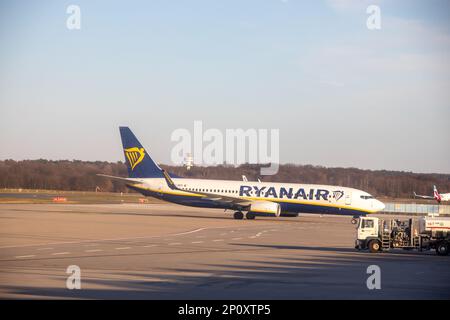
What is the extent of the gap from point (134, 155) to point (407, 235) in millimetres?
38993

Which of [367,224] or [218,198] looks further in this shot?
[218,198]

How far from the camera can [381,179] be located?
136 m

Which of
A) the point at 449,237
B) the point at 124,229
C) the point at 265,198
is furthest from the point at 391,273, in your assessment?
the point at 265,198

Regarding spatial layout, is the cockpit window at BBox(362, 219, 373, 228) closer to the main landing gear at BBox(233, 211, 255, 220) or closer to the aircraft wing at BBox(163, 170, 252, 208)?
the aircraft wing at BBox(163, 170, 252, 208)

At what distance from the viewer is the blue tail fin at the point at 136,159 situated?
2680 inches

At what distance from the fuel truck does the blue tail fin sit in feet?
118

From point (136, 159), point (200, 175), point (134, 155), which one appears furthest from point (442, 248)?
point (200, 175)

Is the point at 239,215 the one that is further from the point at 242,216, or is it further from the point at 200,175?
the point at 200,175

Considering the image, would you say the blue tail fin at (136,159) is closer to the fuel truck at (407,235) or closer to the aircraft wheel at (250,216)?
the aircraft wheel at (250,216)

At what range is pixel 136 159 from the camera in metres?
68.7

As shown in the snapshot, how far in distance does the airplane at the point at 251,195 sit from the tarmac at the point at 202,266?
755 inches

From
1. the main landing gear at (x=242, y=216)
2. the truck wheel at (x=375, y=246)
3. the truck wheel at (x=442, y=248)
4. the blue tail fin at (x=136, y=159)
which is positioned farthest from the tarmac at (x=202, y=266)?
the blue tail fin at (x=136, y=159)
